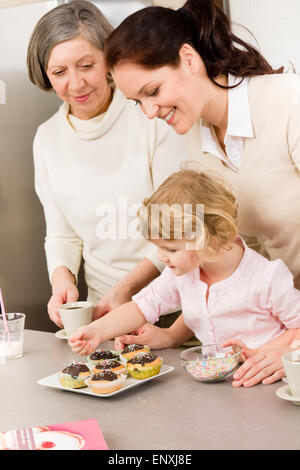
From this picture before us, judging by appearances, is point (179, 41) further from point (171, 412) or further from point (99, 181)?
point (171, 412)

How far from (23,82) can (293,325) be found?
5.07ft

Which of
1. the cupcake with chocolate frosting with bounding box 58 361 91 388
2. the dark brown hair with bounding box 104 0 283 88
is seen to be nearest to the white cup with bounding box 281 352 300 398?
the cupcake with chocolate frosting with bounding box 58 361 91 388

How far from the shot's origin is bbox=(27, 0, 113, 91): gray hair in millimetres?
1857

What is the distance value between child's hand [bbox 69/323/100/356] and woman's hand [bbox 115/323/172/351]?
0.21 ft

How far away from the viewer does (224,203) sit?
1441mm

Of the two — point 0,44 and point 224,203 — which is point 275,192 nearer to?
point 224,203

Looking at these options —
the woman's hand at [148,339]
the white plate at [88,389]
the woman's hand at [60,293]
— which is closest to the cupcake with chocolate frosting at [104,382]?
the white plate at [88,389]

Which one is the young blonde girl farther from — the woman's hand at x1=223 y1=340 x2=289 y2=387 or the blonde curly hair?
the woman's hand at x1=223 y1=340 x2=289 y2=387

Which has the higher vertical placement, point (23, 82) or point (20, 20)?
point (20, 20)

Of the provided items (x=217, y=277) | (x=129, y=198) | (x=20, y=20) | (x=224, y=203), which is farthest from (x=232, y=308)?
(x=20, y=20)

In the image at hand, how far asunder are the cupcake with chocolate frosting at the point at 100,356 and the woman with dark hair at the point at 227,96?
122mm

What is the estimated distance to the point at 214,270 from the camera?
4.85ft

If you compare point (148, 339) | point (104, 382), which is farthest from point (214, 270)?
point (104, 382)

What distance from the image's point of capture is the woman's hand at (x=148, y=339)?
148 cm
